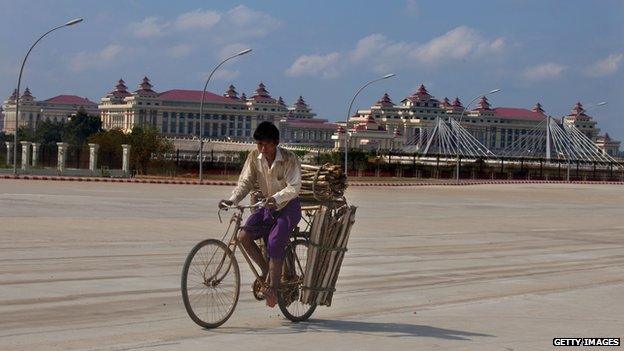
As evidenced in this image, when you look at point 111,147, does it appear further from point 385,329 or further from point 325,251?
point 385,329

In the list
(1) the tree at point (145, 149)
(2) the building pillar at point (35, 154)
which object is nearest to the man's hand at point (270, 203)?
(2) the building pillar at point (35, 154)

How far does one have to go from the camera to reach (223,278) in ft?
30.2

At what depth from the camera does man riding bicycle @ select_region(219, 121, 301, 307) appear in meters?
9.28

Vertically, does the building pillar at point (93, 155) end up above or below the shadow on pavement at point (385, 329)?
above

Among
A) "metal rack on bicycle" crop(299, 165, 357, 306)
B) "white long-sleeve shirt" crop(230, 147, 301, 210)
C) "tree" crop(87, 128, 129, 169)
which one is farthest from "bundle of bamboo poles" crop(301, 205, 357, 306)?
"tree" crop(87, 128, 129, 169)

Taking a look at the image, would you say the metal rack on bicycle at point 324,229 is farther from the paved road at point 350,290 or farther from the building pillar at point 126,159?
the building pillar at point 126,159

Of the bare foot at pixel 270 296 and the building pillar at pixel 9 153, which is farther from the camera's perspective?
the building pillar at pixel 9 153

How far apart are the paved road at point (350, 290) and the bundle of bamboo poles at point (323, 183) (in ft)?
3.77

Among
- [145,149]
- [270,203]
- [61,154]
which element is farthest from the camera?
[145,149]

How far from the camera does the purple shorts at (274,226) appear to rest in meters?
9.28

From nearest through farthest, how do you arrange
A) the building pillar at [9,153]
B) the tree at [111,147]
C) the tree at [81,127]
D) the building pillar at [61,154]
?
the building pillar at [61,154], the tree at [111,147], the building pillar at [9,153], the tree at [81,127]

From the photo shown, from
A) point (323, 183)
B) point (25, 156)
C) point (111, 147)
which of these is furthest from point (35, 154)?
point (323, 183)

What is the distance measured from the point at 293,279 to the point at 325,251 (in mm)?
378

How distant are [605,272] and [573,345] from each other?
7.62 meters
